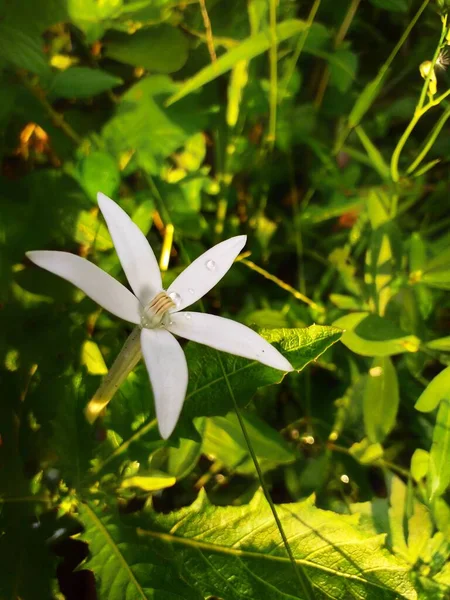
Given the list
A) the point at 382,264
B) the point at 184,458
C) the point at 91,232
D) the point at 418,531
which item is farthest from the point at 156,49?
the point at 418,531

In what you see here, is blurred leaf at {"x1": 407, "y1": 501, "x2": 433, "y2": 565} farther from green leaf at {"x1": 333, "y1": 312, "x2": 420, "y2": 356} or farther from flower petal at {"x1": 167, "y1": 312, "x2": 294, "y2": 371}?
flower petal at {"x1": 167, "y1": 312, "x2": 294, "y2": 371}

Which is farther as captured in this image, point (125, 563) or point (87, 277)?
point (125, 563)

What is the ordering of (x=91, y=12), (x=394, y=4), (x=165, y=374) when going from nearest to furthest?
(x=165, y=374)
(x=91, y=12)
(x=394, y=4)

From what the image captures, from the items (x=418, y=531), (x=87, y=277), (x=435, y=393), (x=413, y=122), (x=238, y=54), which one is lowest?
(x=418, y=531)

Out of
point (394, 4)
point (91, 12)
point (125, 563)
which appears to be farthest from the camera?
point (394, 4)

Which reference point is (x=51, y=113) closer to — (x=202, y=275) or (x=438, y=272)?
(x=202, y=275)

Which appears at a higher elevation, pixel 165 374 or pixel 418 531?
pixel 165 374

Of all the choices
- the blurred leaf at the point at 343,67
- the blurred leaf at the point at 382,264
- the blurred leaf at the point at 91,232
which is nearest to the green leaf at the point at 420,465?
the blurred leaf at the point at 382,264
